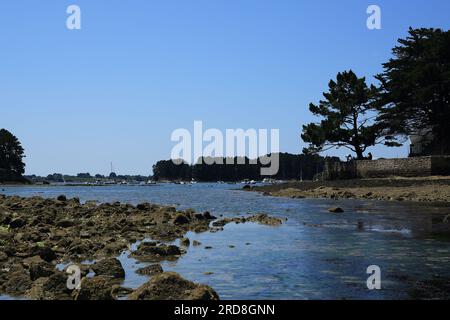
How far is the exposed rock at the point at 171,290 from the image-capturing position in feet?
29.4

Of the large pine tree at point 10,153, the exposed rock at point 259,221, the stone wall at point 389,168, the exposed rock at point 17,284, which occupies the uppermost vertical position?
the large pine tree at point 10,153

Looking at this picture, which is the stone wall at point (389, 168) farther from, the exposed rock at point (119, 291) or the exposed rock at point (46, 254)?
the exposed rock at point (119, 291)

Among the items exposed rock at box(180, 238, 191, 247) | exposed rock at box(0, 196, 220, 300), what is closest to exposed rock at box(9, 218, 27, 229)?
exposed rock at box(0, 196, 220, 300)

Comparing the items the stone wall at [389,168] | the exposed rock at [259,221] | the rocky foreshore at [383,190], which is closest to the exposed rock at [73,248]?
the exposed rock at [259,221]

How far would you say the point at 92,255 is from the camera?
50.2 feet

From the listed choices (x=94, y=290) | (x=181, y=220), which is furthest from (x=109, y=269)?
(x=181, y=220)

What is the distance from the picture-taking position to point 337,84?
69062 mm

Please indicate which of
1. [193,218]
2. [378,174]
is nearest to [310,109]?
[378,174]

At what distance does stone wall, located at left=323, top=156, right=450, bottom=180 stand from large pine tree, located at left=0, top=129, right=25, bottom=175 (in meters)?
130

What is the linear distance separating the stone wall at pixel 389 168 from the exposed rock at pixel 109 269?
147 ft

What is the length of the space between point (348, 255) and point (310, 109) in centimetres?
5765

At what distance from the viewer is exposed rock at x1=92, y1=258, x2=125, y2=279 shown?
11.9 metres

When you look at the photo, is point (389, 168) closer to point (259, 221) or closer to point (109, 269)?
point (259, 221)
